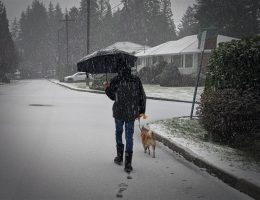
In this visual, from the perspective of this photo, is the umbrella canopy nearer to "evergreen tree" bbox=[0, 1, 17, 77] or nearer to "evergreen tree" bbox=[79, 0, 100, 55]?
"evergreen tree" bbox=[0, 1, 17, 77]

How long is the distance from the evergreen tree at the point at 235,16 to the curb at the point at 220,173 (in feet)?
179

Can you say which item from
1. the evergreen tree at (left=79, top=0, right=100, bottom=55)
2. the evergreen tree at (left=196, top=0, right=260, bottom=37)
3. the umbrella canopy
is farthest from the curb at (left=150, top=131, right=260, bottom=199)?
the evergreen tree at (left=79, top=0, right=100, bottom=55)

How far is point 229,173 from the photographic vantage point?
20.0ft

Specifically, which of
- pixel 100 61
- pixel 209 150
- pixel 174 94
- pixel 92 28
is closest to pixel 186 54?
pixel 174 94

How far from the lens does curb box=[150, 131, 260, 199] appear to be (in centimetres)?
548

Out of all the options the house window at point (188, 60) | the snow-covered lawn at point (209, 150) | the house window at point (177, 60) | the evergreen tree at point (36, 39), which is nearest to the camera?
the snow-covered lawn at point (209, 150)

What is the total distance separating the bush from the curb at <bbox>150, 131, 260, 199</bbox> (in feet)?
3.26

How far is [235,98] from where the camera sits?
8.36 metres

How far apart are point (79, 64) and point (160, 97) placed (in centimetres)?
1439

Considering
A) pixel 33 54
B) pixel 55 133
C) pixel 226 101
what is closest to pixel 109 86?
pixel 226 101

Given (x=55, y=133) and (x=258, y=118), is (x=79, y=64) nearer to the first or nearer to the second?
(x=55, y=133)

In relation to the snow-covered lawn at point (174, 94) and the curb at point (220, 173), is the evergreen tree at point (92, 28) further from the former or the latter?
the curb at point (220, 173)

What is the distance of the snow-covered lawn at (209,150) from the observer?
20.6 feet

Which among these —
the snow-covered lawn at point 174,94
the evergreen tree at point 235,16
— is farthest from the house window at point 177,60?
the snow-covered lawn at point 174,94
